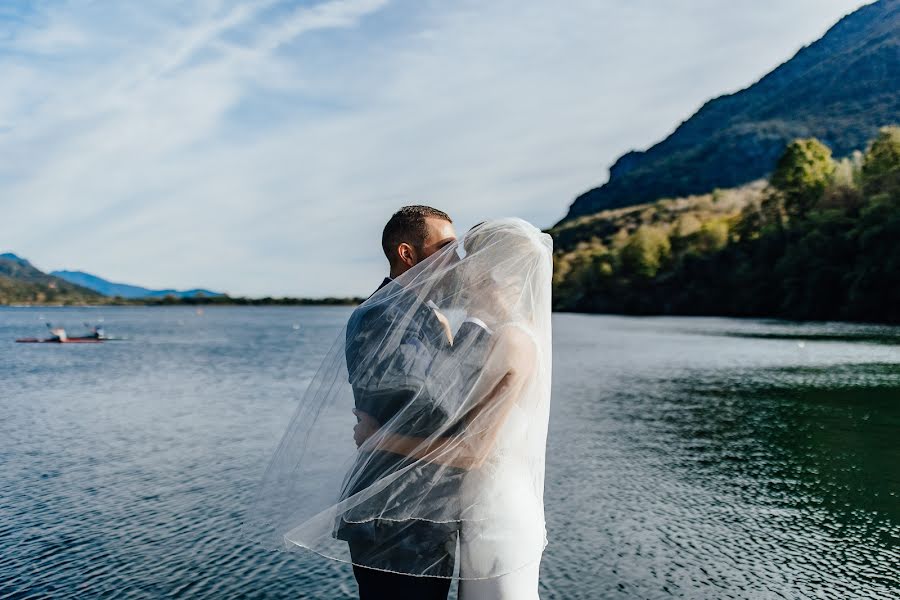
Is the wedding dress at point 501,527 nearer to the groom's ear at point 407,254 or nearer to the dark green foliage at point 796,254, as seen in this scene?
the groom's ear at point 407,254

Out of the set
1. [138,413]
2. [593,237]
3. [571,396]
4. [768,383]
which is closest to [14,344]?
[138,413]

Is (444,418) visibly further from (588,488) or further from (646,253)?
(646,253)

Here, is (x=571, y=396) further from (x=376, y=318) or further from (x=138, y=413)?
(x=376, y=318)

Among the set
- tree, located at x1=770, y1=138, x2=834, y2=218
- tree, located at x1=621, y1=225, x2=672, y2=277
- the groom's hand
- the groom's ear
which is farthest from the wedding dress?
tree, located at x1=621, y1=225, x2=672, y2=277

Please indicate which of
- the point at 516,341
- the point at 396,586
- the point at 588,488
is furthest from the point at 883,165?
the point at 396,586

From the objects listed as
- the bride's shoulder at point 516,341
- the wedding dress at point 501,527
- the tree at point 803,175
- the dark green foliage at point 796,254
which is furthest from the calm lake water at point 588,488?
the tree at point 803,175

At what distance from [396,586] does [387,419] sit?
70cm

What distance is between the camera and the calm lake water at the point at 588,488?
8.54 m

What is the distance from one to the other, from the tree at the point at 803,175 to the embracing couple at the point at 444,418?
9114cm

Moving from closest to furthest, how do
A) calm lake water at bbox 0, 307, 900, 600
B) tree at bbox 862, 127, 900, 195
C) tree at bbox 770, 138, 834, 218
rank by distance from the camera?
calm lake water at bbox 0, 307, 900, 600 → tree at bbox 862, 127, 900, 195 → tree at bbox 770, 138, 834, 218

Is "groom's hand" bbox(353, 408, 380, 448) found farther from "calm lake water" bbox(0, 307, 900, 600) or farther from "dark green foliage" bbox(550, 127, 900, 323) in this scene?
"dark green foliage" bbox(550, 127, 900, 323)

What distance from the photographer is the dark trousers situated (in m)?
2.98

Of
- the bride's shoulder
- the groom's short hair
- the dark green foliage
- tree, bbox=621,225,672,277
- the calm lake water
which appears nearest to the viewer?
the bride's shoulder

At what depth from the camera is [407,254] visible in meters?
3.14
